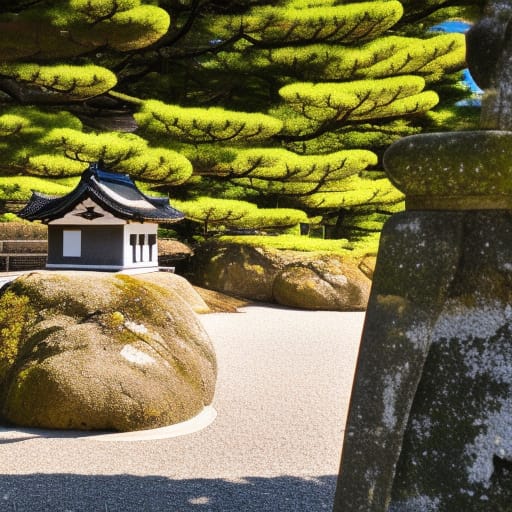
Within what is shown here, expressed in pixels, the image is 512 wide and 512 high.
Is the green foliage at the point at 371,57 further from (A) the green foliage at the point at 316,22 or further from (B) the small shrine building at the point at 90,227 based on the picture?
(B) the small shrine building at the point at 90,227

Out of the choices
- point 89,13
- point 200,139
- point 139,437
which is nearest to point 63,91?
point 89,13

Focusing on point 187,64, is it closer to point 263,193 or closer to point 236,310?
Answer: point 263,193

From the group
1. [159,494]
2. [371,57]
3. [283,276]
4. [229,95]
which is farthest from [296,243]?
[159,494]

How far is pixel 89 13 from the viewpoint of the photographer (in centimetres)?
1206

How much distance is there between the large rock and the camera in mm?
12852

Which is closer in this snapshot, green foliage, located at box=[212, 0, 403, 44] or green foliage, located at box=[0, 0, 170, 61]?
green foliage, located at box=[0, 0, 170, 61]

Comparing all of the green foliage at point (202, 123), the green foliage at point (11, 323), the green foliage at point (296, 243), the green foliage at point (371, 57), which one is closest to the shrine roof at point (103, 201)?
the green foliage at point (202, 123)

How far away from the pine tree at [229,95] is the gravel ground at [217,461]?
8089mm

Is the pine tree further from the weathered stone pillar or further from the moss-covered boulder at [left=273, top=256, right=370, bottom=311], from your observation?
the weathered stone pillar

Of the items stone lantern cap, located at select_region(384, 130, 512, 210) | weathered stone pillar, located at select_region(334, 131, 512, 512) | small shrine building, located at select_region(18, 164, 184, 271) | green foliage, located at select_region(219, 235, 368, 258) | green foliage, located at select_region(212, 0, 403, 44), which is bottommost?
green foliage, located at select_region(219, 235, 368, 258)

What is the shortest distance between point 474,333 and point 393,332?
195 mm

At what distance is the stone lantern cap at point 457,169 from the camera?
1.46 meters

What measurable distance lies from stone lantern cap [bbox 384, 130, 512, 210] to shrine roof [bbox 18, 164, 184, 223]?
8.23 metres

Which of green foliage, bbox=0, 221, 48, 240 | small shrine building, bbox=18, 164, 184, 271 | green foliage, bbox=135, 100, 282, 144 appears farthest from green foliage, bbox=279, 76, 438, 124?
green foliage, bbox=0, 221, 48, 240
